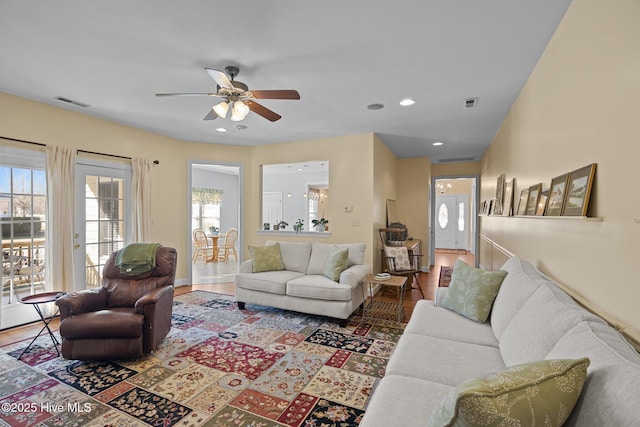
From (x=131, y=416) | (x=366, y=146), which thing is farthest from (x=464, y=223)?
(x=131, y=416)

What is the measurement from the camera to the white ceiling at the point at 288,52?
193cm

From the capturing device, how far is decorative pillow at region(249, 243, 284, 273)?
4.25 m

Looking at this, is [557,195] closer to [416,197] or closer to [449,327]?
[449,327]

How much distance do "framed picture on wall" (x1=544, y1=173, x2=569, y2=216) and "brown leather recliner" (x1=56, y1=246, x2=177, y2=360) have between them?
3271 mm

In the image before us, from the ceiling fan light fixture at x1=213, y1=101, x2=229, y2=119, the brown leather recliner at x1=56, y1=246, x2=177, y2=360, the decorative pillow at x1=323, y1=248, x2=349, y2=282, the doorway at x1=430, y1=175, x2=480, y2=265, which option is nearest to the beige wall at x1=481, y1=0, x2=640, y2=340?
the decorative pillow at x1=323, y1=248, x2=349, y2=282

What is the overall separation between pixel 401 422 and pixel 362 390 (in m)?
1.18

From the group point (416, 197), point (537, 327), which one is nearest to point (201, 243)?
point (416, 197)

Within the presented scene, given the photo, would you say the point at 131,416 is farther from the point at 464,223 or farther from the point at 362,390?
the point at 464,223

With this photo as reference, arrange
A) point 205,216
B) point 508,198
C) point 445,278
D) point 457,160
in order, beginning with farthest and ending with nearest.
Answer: point 205,216
point 457,160
point 445,278
point 508,198

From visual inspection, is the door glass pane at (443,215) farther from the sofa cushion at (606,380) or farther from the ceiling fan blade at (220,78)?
the sofa cushion at (606,380)

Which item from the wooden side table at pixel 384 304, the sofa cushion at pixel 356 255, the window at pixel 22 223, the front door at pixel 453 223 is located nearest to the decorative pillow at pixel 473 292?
the wooden side table at pixel 384 304

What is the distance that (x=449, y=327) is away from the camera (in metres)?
2.18

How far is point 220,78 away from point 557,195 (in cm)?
255

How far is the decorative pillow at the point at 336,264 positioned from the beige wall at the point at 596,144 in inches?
79.0
